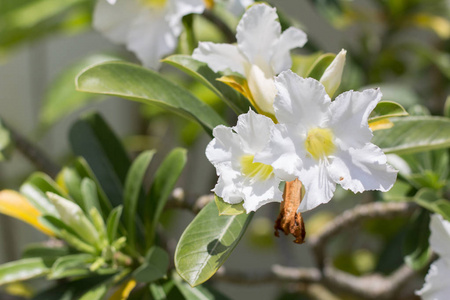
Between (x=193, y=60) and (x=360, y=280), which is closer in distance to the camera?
(x=193, y=60)

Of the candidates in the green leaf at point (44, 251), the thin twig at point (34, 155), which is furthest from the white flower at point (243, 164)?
the thin twig at point (34, 155)

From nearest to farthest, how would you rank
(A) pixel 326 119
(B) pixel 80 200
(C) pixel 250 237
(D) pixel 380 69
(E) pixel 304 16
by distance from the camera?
(A) pixel 326 119, (B) pixel 80 200, (D) pixel 380 69, (C) pixel 250 237, (E) pixel 304 16

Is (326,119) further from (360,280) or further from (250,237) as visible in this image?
(250,237)

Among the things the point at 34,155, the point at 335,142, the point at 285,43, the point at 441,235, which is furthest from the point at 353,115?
the point at 34,155

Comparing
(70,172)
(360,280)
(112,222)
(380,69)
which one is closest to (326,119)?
(112,222)

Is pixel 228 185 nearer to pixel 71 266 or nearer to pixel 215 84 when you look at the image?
pixel 215 84

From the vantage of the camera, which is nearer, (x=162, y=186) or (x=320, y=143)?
(x=320, y=143)

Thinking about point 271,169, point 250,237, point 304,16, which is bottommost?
point 250,237
